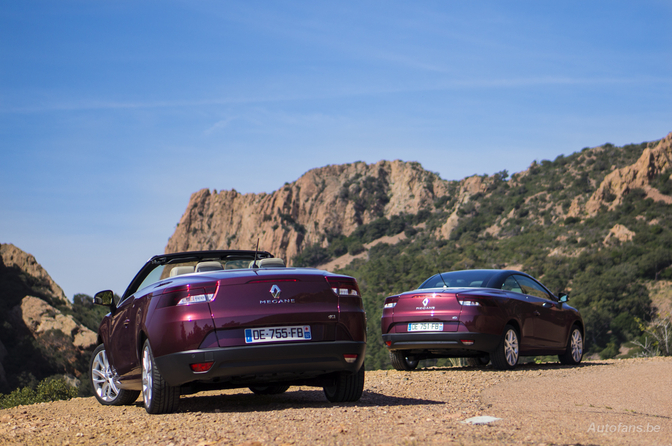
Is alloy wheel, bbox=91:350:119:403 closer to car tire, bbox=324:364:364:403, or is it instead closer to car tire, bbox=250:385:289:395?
car tire, bbox=250:385:289:395

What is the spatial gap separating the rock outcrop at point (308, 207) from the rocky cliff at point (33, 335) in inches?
2788

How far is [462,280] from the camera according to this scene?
10875 millimetres

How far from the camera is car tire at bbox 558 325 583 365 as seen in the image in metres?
12.2

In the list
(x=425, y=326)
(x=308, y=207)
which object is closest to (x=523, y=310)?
(x=425, y=326)

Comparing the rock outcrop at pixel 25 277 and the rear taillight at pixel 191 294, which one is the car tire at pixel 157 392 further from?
the rock outcrop at pixel 25 277

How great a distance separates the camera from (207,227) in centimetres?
13362

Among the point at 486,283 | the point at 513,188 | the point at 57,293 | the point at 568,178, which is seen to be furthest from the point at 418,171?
the point at 486,283

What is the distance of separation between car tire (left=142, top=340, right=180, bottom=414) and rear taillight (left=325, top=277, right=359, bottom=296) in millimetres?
1576

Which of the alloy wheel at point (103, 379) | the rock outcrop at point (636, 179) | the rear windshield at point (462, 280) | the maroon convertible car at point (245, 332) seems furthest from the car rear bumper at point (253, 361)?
the rock outcrop at point (636, 179)

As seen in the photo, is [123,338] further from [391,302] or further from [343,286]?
[391,302]

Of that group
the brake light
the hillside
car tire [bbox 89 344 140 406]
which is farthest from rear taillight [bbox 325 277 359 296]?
Result: the hillside

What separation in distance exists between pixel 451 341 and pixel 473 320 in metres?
0.43

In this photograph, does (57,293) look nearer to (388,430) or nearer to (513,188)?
(388,430)

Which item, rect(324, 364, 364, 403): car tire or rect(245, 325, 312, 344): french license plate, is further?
rect(324, 364, 364, 403): car tire
